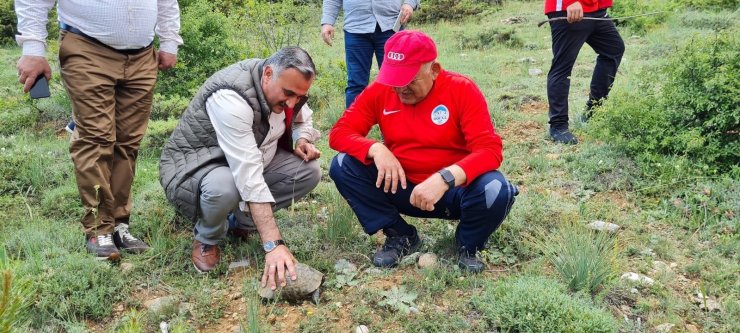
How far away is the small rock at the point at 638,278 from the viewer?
2.90 meters

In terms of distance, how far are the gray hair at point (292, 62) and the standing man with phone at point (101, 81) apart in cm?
85

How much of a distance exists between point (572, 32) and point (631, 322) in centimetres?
266

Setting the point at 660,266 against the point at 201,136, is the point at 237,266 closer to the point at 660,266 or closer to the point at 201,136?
the point at 201,136

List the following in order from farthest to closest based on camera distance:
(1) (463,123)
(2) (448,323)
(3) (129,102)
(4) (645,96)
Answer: (4) (645,96) → (3) (129,102) → (1) (463,123) → (2) (448,323)

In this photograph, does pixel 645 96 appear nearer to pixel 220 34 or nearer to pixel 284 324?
pixel 284 324

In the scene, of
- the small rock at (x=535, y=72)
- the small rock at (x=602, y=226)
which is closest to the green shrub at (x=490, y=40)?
the small rock at (x=535, y=72)

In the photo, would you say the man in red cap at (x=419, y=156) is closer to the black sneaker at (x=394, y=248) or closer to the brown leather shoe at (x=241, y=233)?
the black sneaker at (x=394, y=248)

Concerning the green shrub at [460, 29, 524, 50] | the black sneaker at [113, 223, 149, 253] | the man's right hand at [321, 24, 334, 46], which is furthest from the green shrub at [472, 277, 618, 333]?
the green shrub at [460, 29, 524, 50]

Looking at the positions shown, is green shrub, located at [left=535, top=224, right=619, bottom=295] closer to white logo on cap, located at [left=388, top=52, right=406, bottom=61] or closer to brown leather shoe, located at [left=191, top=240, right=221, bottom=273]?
white logo on cap, located at [left=388, top=52, right=406, bottom=61]

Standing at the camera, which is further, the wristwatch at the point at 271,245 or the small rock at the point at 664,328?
the wristwatch at the point at 271,245

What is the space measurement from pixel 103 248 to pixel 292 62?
1.41 meters

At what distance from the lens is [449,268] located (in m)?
3.01

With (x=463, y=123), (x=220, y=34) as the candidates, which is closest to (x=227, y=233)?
(x=463, y=123)

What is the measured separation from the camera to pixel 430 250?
3260 millimetres
